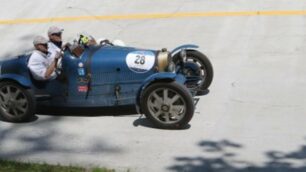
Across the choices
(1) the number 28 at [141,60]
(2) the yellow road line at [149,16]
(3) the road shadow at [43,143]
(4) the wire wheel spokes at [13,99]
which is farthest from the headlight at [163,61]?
(2) the yellow road line at [149,16]

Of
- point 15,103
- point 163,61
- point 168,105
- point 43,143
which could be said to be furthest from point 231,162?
point 15,103

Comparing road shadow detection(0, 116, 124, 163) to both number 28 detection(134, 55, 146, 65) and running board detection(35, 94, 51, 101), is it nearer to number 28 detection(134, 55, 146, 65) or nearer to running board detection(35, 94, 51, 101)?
running board detection(35, 94, 51, 101)

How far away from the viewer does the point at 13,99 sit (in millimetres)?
8375

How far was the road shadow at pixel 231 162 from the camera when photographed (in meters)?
6.95

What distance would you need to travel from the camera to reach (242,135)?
25.4ft

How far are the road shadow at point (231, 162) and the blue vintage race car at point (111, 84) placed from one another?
0.66 m

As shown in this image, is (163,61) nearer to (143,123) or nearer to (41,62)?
(143,123)

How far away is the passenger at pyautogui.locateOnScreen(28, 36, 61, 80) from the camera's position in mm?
8266

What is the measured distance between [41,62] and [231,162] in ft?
9.18

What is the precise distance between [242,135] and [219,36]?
357 centimetres

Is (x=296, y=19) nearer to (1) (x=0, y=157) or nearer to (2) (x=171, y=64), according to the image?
(2) (x=171, y=64)

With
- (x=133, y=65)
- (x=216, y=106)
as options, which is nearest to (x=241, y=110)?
(x=216, y=106)

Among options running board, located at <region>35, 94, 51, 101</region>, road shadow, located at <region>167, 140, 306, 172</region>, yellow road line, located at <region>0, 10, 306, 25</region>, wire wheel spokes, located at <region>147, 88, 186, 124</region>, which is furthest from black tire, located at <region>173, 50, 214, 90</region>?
yellow road line, located at <region>0, 10, 306, 25</region>

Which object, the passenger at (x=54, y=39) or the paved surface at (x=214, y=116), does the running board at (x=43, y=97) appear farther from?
the passenger at (x=54, y=39)
